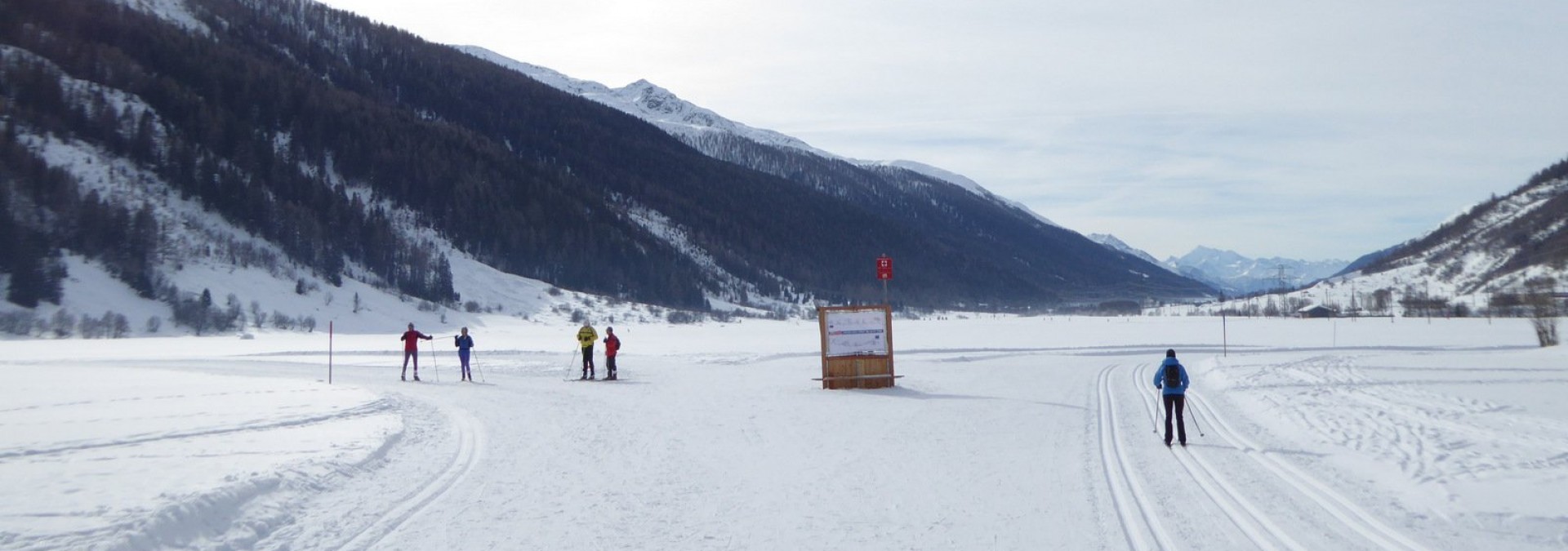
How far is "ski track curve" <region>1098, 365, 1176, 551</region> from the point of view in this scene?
25.6 feet

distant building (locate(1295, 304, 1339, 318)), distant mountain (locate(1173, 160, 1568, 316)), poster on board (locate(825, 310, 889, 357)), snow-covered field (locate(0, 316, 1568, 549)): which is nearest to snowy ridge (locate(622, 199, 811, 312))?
distant mountain (locate(1173, 160, 1568, 316))

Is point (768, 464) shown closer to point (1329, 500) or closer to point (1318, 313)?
point (1329, 500)

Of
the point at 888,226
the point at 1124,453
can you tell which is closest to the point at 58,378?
the point at 1124,453

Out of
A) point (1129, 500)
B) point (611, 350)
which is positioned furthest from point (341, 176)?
point (1129, 500)

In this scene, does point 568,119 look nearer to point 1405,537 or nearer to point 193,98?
point 193,98

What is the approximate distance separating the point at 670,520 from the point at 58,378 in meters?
21.3

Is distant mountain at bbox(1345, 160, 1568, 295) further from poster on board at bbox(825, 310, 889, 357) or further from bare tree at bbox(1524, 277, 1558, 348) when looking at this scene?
poster on board at bbox(825, 310, 889, 357)

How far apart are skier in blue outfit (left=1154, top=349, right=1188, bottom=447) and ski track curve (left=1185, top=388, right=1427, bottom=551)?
0.83 metres

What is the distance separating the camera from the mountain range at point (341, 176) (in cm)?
6969

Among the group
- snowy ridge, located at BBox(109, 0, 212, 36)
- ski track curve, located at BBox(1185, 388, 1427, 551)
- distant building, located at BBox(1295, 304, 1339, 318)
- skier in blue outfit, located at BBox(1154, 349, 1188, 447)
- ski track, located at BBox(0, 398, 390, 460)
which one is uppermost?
snowy ridge, located at BBox(109, 0, 212, 36)

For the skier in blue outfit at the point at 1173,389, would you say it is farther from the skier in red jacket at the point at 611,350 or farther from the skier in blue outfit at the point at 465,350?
the skier in blue outfit at the point at 465,350

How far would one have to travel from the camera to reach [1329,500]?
9.62 metres

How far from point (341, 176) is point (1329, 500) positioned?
101661 millimetres

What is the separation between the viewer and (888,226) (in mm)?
193625
